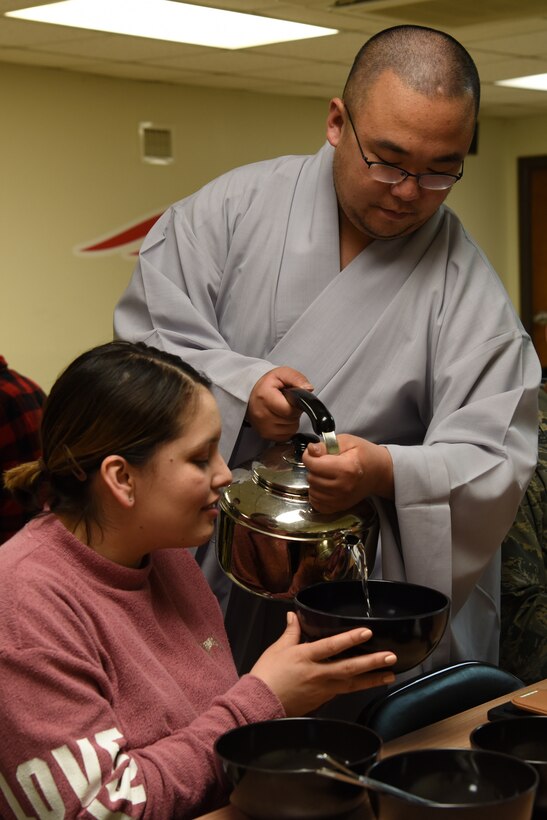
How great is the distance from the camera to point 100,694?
1354 mm

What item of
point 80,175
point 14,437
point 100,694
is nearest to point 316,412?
point 100,694

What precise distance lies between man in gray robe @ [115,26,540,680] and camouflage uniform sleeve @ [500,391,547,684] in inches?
12.7

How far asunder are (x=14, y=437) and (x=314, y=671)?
64.5 inches

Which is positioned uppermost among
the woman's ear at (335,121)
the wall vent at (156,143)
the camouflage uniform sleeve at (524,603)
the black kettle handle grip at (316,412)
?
the woman's ear at (335,121)

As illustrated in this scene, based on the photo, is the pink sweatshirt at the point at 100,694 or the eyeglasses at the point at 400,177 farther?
the eyeglasses at the point at 400,177

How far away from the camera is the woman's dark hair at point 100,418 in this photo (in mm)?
1501

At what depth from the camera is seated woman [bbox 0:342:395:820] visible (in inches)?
50.2

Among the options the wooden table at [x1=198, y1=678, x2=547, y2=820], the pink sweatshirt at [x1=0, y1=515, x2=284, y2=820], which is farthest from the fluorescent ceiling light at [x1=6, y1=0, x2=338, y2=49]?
the wooden table at [x1=198, y1=678, x2=547, y2=820]

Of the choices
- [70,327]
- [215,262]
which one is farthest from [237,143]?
[215,262]

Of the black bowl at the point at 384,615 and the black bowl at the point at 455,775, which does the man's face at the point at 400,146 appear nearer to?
the black bowl at the point at 384,615

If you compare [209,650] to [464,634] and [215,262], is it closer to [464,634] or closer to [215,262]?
[464,634]

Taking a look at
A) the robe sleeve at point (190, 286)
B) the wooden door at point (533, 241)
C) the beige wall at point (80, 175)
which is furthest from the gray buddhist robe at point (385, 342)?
the wooden door at point (533, 241)

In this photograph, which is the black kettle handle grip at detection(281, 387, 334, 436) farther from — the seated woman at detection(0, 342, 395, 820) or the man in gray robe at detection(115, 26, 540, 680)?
the seated woman at detection(0, 342, 395, 820)

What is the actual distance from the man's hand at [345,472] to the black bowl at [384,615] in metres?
0.16
